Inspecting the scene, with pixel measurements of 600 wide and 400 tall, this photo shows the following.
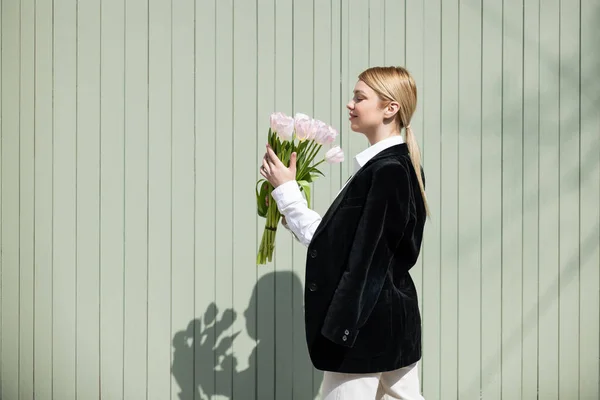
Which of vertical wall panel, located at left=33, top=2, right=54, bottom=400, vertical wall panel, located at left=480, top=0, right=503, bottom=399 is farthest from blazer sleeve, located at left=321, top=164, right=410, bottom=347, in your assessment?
vertical wall panel, located at left=33, top=2, right=54, bottom=400

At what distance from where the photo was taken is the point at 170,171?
2.87 meters

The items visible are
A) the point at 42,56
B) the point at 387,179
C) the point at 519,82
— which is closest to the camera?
the point at 387,179

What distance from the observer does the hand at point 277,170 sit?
2135 millimetres

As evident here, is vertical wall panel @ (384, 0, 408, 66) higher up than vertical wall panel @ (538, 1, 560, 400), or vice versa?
vertical wall panel @ (384, 0, 408, 66)

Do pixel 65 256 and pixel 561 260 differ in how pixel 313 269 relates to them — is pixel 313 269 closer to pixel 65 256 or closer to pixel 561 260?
pixel 65 256

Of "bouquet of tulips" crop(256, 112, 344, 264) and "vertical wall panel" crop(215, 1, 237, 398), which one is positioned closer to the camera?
"bouquet of tulips" crop(256, 112, 344, 264)

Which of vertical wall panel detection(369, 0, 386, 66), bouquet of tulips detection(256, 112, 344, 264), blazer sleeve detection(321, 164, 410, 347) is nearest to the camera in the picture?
blazer sleeve detection(321, 164, 410, 347)

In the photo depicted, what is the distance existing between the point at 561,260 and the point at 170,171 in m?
1.78

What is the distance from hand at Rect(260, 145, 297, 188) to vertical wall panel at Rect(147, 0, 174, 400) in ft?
2.72

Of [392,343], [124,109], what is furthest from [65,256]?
[392,343]

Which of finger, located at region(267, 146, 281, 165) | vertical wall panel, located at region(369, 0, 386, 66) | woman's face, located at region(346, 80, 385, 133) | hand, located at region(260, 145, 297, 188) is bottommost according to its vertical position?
hand, located at region(260, 145, 297, 188)

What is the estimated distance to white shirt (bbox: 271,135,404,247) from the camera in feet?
6.81

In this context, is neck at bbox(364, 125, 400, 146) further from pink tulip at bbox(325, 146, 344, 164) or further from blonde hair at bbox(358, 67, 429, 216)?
pink tulip at bbox(325, 146, 344, 164)

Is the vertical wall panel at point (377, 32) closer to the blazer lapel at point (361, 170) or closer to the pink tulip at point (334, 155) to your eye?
the pink tulip at point (334, 155)
